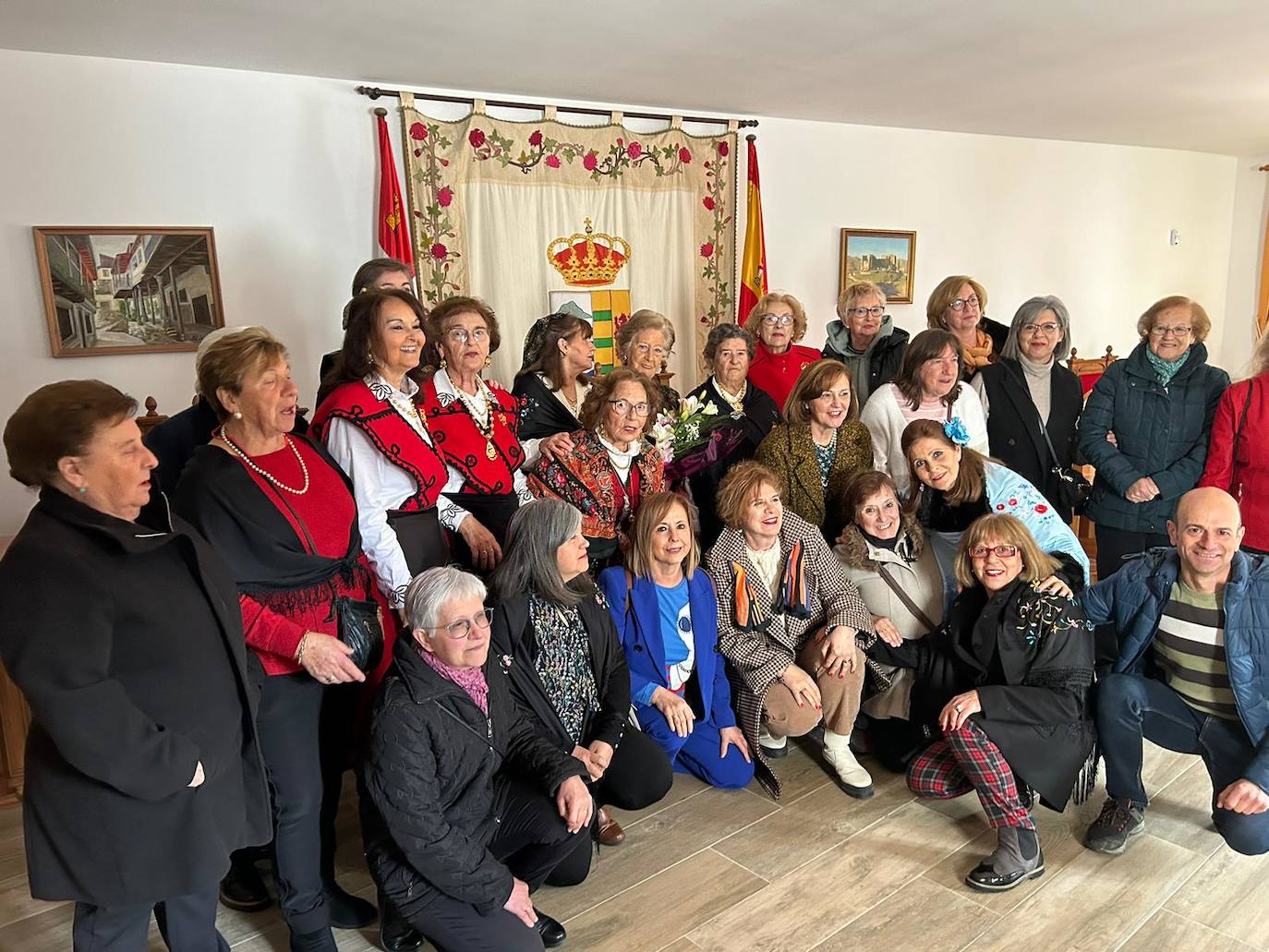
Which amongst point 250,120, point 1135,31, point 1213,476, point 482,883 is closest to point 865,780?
point 482,883

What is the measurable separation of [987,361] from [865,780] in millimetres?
1938

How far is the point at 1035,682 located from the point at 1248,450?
125cm

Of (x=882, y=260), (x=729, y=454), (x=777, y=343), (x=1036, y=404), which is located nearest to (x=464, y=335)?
(x=729, y=454)

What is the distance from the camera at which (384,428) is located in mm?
2240

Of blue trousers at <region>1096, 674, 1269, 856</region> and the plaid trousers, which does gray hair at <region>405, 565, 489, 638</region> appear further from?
blue trousers at <region>1096, 674, 1269, 856</region>

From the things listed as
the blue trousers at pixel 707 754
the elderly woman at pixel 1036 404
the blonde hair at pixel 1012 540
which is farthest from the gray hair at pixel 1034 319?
the blue trousers at pixel 707 754

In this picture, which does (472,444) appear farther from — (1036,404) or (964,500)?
(1036,404)

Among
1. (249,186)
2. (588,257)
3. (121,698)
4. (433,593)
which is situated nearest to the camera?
(121,698)

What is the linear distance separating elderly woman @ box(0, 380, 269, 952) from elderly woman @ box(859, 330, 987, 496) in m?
2.29

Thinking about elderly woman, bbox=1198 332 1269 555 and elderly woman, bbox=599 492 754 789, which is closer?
elderly woman, bbox=599 492 754 789

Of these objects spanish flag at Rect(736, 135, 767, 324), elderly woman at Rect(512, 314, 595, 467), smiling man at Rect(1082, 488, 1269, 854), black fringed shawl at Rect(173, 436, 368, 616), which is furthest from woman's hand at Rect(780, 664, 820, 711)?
spanish flag at Rect(736, 135, 767, 324)

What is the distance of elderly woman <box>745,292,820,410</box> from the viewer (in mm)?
3742

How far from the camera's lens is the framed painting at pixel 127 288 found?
3865 millimetres

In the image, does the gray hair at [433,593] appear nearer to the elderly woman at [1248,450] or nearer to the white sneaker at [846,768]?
the white sneaker at [846,768]
